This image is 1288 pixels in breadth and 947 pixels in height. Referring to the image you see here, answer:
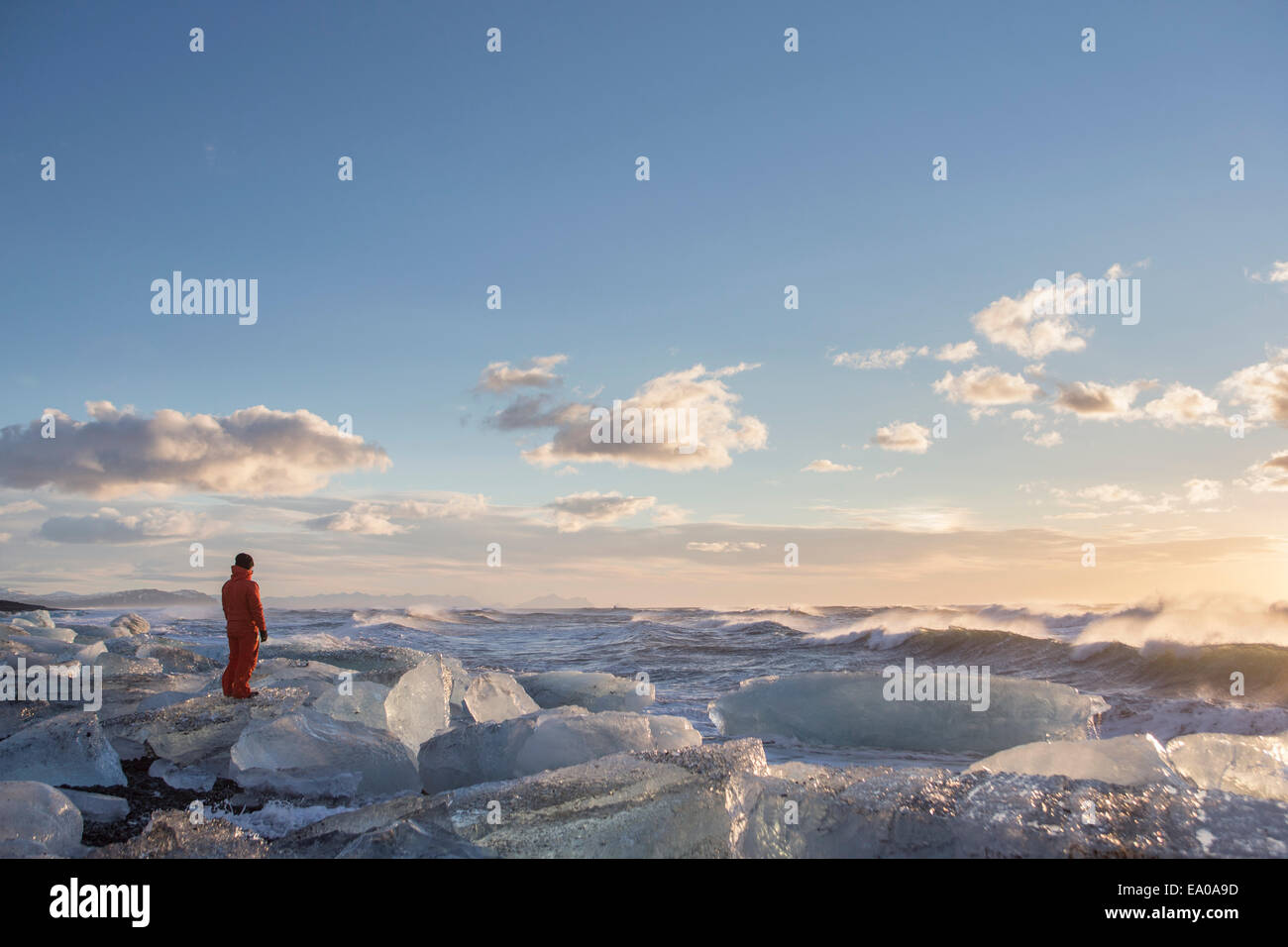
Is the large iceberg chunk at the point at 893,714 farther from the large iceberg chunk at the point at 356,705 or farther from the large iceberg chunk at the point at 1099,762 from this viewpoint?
the large iceberg chunk at the point at 356,705

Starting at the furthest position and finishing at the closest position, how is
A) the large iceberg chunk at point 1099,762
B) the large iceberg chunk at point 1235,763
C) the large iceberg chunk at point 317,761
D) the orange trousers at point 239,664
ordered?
the orange trousers at point 239,664, the large iceberg chunk at point 317,761, the large iceberg chunk at point 1235,763, the large iceberg chunk at point 1099,762

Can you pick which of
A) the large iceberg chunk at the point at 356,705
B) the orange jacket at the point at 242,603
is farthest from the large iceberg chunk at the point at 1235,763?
the orange jacket at the point at 242,603

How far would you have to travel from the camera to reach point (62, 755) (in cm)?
514

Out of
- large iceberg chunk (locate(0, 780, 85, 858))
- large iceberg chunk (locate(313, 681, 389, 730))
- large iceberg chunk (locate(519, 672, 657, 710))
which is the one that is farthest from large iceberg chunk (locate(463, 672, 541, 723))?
large iceberg chunk (locate(0, 780, 85, 858))

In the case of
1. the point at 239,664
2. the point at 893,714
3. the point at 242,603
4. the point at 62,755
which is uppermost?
the point at 242,603

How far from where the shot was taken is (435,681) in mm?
7035

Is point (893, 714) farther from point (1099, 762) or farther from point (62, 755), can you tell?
point (62, 755)

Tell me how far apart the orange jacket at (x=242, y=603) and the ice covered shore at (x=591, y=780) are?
2.79 feet

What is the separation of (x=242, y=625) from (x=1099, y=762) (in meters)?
7.41

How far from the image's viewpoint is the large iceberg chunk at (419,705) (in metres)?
6.57

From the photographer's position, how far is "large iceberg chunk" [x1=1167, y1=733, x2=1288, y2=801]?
12.7ft

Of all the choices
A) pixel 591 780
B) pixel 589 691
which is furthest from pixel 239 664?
pixel 591 780

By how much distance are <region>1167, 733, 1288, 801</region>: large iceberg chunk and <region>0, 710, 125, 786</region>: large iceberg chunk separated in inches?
269

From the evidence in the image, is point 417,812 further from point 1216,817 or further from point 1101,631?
point 1101,631
